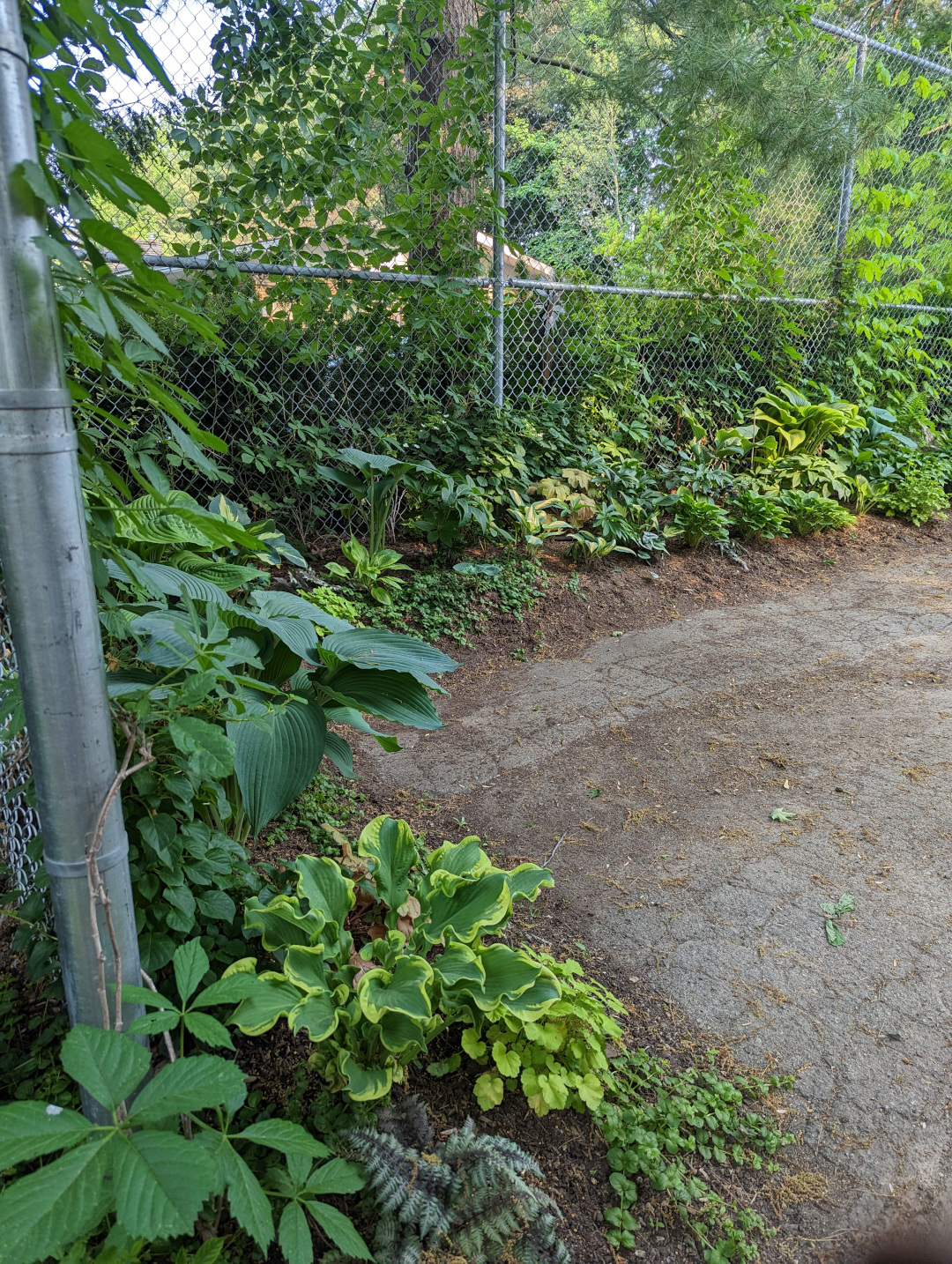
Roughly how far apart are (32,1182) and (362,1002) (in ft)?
1.98

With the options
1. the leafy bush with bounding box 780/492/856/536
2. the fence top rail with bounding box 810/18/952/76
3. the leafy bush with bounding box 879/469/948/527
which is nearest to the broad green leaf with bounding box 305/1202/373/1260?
the leafy bush with bounding box 780/492/856/536

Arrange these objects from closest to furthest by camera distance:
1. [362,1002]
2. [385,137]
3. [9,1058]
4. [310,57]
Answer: [362,1002] → [9,1058] → [310,57] → [385,137]

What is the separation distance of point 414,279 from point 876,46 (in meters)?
4.86

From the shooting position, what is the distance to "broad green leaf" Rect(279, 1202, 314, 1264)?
98 centimetres

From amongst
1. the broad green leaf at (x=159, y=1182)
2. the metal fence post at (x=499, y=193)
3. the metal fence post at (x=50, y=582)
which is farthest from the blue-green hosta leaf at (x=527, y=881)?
the metal fence post at (x=499, y=193)

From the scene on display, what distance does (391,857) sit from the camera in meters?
1.69

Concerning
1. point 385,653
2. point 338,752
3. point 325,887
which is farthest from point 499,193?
point 325,887

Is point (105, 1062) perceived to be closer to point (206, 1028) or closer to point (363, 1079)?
point (206, 1028)

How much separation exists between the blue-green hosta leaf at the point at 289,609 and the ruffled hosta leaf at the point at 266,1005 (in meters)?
0.86

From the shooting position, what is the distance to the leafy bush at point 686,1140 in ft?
4.33

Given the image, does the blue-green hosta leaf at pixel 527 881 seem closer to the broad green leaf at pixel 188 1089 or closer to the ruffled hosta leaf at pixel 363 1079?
the ruffled hosta leaf at pixel 363 1079

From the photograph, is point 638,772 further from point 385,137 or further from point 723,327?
point 723,327

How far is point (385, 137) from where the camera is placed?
412 cm

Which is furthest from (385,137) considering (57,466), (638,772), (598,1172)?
(598,1172)
